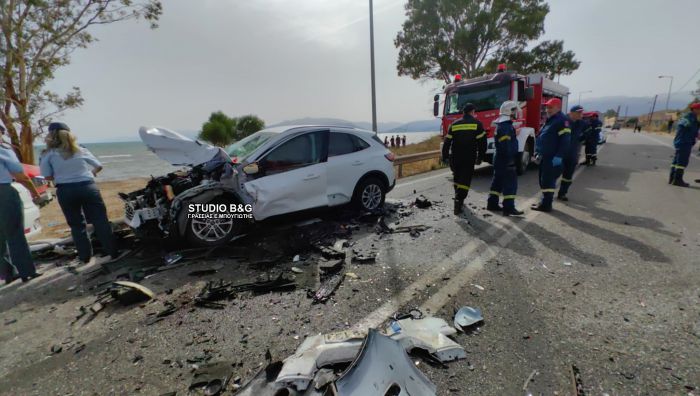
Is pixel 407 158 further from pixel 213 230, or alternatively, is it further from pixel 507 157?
pixel 213 230

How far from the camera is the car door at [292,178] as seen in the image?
4.39 m

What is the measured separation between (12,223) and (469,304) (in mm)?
5027

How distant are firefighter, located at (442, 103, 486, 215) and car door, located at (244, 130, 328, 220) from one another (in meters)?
2.40

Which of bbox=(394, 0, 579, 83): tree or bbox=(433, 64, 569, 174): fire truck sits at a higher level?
bbox=(394, 0, 579, 83): tree

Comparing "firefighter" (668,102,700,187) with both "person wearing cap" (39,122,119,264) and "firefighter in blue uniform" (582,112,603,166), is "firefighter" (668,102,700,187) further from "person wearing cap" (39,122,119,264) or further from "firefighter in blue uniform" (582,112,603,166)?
"person wearing cap" (39,122,119,264)

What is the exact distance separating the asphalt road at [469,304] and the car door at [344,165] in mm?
1018

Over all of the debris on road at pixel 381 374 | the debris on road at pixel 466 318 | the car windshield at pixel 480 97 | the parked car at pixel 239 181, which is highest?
the car windshield at pixel 480 97

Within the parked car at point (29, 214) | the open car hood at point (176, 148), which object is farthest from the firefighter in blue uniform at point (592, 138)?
the parked car at point (29, 214)

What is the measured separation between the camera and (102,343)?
242cm

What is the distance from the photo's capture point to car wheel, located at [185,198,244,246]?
163 inches

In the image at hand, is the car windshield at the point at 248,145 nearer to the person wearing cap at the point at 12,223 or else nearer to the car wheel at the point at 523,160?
the person wearing cap at the point at 12,223

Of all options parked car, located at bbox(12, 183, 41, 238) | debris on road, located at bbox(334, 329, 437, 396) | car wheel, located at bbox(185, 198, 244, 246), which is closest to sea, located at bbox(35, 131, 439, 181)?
parked car, located at bbox(12, 183, 41, 238)

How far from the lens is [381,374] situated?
179 cm

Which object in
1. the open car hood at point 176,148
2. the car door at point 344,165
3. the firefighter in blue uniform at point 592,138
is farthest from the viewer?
the firefighter in blue uniform at point 592,138
